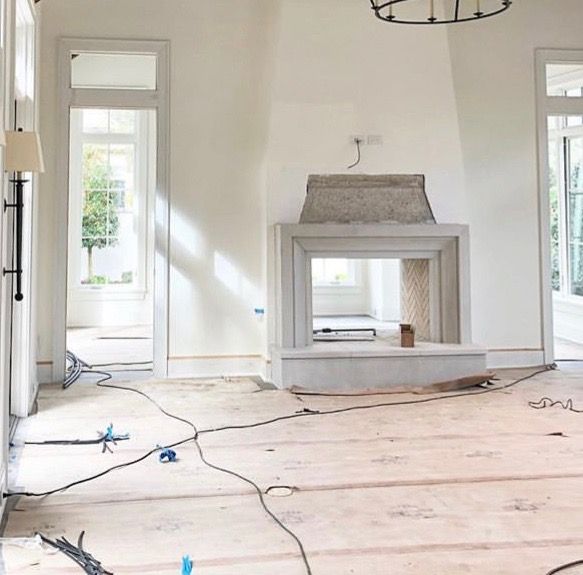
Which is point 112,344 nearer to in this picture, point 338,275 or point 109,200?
point 109,200

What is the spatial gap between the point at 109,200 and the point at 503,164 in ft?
19.2

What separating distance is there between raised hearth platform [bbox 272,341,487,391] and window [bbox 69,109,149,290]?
488 cm

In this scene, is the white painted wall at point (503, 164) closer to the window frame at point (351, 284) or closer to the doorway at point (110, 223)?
the window frame at point (351, 284)

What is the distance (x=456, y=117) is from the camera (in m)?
5.57

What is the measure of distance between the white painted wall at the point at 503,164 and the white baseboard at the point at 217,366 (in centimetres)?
212

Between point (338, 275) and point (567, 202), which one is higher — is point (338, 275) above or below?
below

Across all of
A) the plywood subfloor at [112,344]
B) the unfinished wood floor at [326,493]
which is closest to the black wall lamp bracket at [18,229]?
the unfinished wood floor at [326,493]

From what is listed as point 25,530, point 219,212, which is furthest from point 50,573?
point 219,212

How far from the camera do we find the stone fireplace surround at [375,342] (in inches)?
199

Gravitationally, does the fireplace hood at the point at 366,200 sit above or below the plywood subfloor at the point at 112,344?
above

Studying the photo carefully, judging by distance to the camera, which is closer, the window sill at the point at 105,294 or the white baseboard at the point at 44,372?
the white baseboard at the point at 44,372

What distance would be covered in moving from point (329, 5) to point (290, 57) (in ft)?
→ 1.91

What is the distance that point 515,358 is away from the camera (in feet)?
19.4

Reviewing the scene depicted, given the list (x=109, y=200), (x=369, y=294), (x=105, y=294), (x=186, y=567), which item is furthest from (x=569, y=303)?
(x=186, y=567)
